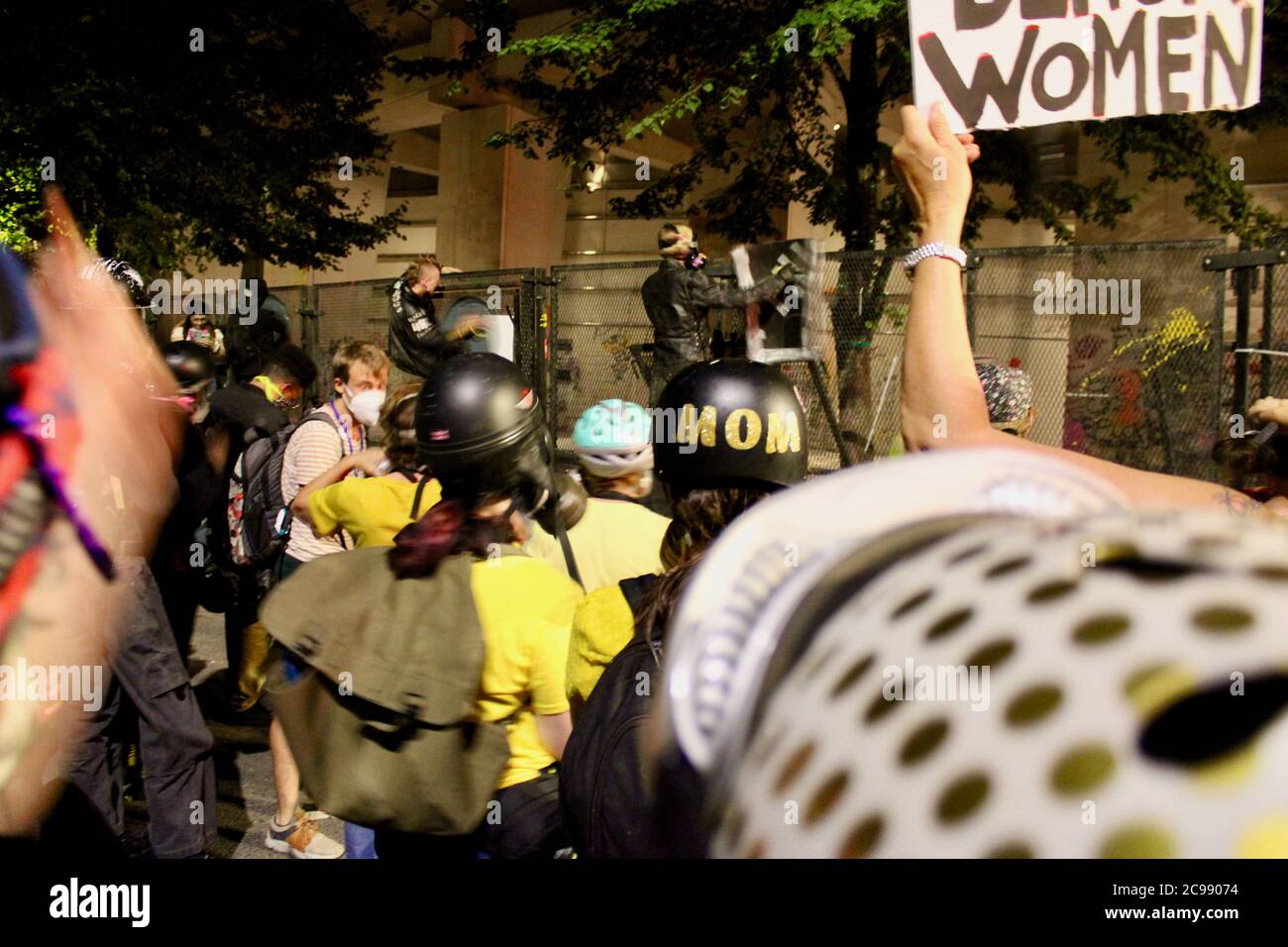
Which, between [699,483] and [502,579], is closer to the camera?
[699,483]

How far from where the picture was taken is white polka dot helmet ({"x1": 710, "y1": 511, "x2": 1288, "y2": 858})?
46cm

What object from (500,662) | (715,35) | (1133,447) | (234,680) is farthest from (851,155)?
(500,662)

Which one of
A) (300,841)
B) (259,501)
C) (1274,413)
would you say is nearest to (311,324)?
(259,501)

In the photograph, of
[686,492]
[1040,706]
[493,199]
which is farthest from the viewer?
[493,199]

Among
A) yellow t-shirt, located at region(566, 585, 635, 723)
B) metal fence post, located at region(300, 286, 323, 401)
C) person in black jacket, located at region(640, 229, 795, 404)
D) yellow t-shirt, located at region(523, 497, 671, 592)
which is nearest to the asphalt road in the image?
yellow t-shirt, located at region(523, 497, 671, 592)

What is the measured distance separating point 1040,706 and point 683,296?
23.3ft

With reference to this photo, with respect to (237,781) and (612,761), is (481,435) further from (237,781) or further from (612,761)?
A: (237,781)

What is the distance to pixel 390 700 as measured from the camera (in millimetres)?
2273

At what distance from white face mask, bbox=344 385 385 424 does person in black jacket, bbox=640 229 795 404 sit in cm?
241

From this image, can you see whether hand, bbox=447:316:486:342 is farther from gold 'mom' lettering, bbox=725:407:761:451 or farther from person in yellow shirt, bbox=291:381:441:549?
gold 'mom' lettering, bbox=725:407:761:451

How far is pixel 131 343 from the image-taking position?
1875mm

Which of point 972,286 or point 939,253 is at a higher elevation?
point 972,286
